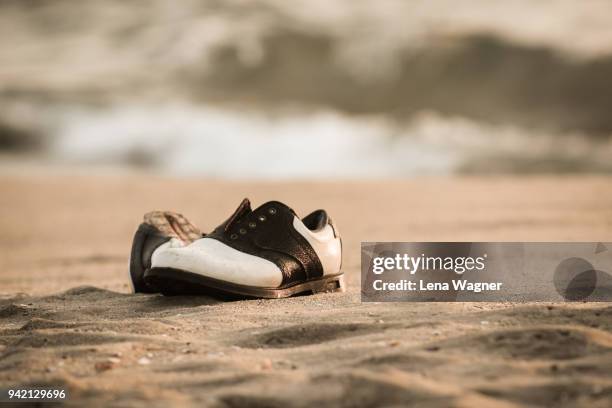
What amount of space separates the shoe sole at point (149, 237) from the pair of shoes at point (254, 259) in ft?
0.84

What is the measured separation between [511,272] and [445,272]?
370mm

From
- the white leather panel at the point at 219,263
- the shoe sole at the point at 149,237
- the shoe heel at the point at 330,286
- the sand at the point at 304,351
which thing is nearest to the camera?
the sand at the point at 304,351

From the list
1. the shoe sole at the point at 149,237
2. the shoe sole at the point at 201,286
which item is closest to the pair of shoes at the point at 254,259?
the shoe sole at the point at 201,286

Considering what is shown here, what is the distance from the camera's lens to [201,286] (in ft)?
12.5

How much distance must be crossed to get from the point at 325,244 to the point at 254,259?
0.42 meters

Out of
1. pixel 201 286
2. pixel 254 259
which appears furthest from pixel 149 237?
pixel 254 259

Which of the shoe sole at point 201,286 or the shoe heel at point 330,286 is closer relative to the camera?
the shoe sole at point 201,286

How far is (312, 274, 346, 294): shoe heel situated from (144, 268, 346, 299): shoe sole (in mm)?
107

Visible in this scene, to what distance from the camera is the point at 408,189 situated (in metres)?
18.1

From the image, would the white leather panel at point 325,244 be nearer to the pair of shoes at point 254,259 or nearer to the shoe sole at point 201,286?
the pair of shoes at point 254,259

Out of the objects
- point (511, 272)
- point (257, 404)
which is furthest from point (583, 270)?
point (257, 404)

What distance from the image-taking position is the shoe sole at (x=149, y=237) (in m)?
4.38

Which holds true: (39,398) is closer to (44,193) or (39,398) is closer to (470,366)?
(470,366)

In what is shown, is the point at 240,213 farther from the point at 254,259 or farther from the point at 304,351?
the point at 304,351
